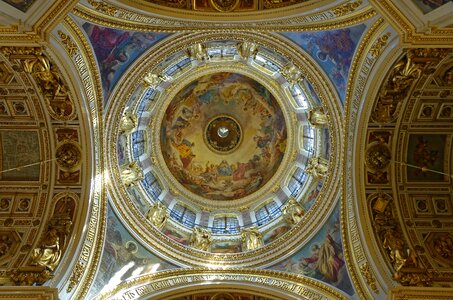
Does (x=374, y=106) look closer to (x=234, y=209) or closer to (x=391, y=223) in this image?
(x=391, y=223)

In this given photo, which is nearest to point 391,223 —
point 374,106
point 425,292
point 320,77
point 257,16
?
point 425,292

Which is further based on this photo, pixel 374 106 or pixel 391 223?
pixel 391 223

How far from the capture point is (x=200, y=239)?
64.1ft

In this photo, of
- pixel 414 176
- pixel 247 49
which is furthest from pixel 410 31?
pixel 247 49

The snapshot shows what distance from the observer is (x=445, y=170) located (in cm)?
1541

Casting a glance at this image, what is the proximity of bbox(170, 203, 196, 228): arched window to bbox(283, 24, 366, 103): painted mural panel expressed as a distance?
9.51 metres

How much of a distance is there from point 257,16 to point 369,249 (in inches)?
319

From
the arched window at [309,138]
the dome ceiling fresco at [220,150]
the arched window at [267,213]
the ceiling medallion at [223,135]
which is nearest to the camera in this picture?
the dome ceiling fresco at [220,150]

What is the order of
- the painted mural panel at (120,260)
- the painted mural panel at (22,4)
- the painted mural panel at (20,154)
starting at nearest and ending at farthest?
the painted mural panel at (22,4), the painted mural panel at (20,154), the painted mural panel at (120,260)

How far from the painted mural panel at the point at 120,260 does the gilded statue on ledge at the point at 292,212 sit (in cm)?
537

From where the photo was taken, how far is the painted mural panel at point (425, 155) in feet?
49.3

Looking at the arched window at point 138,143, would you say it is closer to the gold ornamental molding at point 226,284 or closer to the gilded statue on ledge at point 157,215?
the gilded statue on ledge at point 157,215

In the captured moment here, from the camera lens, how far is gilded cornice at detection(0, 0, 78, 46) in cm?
1063

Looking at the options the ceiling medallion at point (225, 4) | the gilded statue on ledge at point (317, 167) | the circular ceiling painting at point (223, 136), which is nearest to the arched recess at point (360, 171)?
the gilded statue on ledge at point (317, 167)
